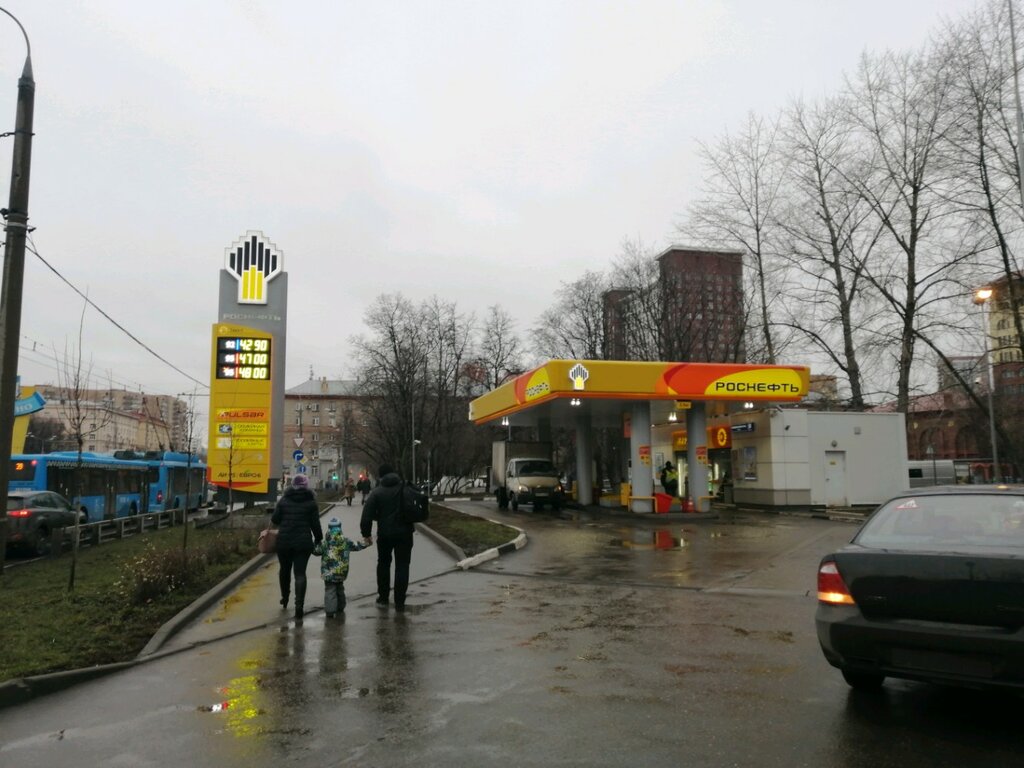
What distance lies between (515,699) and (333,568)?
4280mm

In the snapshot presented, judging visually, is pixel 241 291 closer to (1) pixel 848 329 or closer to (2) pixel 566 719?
Answer: (1) pixel 848 329

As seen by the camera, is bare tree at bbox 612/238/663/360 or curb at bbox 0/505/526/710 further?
bare tree at bbox 612/238/663/360

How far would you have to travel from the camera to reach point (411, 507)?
9.96 meters

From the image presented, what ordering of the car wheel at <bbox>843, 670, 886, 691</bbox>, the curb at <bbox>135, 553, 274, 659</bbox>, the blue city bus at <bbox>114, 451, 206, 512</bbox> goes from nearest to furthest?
the car wheel at <bbox>843, 670, 886, 691</bbox> → the curb at <bbox>135, 553, 274, 659</bbox> → the blue city bus at <bbox>114, 451, 206, 512</bbox>

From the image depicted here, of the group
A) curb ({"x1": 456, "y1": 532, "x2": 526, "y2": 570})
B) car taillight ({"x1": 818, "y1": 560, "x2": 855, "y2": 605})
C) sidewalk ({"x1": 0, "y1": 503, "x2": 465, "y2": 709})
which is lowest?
A: sidewalk ({"x1": 0, "y1": 503, "x2": 465, "y2": 709})

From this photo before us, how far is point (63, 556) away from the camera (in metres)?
17.1

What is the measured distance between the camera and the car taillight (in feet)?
16.9

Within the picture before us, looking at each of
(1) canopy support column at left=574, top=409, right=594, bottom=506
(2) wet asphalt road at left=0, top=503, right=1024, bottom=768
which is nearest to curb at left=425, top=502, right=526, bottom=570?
(2) wet asphalt road at left=0, top=503, right=1024, bottom=768

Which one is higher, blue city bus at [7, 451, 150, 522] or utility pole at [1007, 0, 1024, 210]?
utility pole at [1007, 0, 1024, 210]

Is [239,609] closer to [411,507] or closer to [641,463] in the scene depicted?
[411,507]

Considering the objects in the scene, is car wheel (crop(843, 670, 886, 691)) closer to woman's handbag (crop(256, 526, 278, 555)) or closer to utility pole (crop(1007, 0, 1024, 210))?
woman's handbag (crop(256, 526, 278, 555))

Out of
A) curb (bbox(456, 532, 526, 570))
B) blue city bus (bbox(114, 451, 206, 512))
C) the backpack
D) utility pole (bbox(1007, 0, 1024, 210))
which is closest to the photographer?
the backpack

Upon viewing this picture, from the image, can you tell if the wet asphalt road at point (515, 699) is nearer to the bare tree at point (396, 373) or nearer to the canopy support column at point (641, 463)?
the canopy support column at point (641, 463)

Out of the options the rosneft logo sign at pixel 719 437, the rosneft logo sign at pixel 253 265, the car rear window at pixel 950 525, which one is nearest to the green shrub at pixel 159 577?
the car rear window at pixel 950 525
